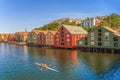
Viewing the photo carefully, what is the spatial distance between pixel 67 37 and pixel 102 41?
27.6m

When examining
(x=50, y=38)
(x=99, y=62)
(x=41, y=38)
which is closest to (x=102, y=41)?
(x=99, y=62)

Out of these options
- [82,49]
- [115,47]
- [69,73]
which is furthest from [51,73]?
[82,49]

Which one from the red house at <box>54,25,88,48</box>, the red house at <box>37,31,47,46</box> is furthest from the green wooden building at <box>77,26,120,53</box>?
the red house at <box>37,31,47,46</box>

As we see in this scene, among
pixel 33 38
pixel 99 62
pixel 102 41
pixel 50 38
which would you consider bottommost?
pixel 99 62

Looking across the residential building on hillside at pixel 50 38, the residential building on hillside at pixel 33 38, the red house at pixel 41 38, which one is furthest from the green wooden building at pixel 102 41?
the residential building on hillside at pixel 33 38

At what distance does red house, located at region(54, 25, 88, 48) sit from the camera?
12988 cm

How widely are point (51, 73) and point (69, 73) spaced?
13.8ft

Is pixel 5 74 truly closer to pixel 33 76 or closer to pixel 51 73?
pixel 33 76

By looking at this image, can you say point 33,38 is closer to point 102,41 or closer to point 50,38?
point 50,38

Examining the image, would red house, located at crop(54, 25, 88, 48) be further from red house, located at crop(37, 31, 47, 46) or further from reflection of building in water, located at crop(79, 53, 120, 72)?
reflection of building in water, located at crop(79, 53, 120, 72)

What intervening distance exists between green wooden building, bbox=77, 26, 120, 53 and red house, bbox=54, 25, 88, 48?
1096cm

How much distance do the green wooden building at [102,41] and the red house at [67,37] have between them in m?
11.0

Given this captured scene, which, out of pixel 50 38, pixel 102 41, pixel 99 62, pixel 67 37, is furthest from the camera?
pixel 50 38

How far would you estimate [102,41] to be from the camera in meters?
109
